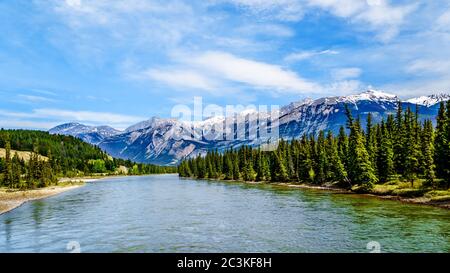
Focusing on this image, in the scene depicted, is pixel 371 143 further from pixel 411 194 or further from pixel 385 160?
pixel 411 194

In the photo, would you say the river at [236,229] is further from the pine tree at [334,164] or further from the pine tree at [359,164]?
the pine tree at [334,164]

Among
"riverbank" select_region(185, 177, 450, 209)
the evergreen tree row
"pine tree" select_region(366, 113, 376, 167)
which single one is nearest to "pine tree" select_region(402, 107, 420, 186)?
the evergreen tree row

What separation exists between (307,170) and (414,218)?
3587 inches

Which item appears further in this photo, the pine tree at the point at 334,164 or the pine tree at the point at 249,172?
the pine tree at the point at 249,172

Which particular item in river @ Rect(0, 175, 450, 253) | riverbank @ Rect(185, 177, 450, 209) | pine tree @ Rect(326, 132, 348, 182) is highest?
pine tree @ Rect(326, 132, 348, 182)

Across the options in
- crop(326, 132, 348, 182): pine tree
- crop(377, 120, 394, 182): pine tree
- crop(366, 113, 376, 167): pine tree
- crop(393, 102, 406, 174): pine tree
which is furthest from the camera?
crop(326, 132, 348, 182): pine tree

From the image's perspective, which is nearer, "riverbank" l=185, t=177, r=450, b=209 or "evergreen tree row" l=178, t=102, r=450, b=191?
"riverbank" l=185, t=177, r=450, b=209

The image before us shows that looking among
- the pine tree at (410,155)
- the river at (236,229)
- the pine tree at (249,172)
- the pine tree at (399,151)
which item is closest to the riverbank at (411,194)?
the pine tree at (410,155)

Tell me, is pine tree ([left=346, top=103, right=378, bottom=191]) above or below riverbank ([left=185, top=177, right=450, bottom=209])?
above

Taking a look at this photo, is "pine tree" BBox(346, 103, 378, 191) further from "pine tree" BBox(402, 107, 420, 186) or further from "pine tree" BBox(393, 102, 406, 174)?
"pine tree" BBox(393, 102, 406, 174)

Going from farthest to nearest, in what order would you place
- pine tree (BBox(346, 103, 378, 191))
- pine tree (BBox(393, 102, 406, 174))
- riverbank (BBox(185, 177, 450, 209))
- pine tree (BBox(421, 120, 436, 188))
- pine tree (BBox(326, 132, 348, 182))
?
1. pine tree (BBox(326, 132, 348, 182))
2. pine tree (BBox(393, 102, 406, 174))
3. pine tree (BBox(346, 103, 378, 191))
4. pine tree (BBox(421, 120, 436, 188))
5. riverbank (BBox(185, 177, 450, 209))

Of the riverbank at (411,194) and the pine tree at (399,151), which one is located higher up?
the pine tree at (399,151)
